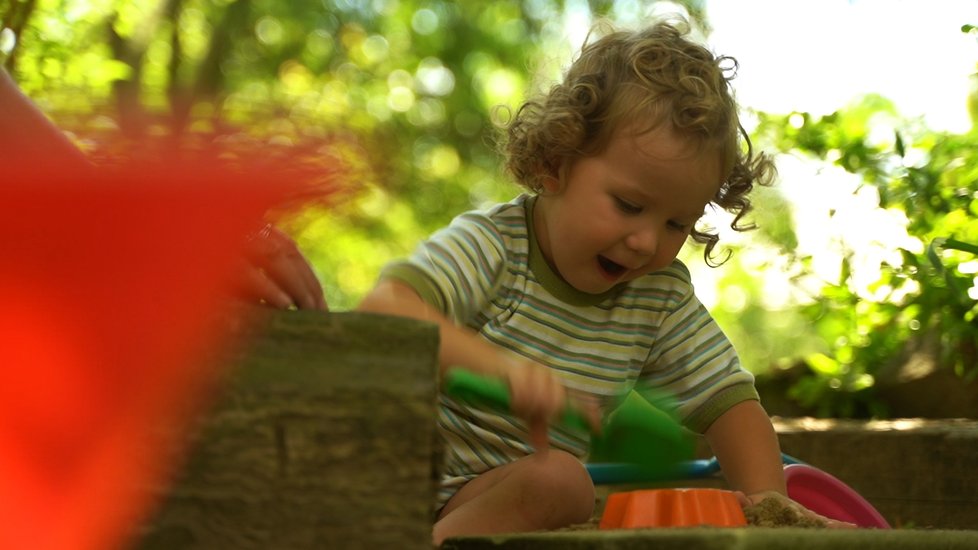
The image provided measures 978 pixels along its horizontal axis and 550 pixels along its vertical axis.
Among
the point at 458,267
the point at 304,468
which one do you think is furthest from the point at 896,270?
the point at 304,468

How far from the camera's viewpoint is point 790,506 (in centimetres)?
174

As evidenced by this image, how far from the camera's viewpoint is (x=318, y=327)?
97 centimetres

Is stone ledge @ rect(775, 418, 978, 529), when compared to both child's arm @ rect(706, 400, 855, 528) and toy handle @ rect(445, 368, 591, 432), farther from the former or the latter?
toy handle @ rect(445, 368, 591, 432)

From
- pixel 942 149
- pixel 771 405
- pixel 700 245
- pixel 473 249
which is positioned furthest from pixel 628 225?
pixel 771 405

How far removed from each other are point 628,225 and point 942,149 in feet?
3.35

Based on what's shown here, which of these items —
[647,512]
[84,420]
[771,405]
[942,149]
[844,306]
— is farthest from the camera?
[771,405]

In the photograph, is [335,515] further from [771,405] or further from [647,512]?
[771,405]

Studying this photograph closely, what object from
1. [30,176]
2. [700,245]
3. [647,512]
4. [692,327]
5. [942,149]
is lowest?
[647,512]

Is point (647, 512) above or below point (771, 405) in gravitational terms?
below

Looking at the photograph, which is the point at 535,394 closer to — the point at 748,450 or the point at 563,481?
the point at 563,481

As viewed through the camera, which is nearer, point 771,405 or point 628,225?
point 628,225

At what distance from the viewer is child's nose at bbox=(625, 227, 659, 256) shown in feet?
6.27

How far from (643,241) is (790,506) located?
0.48 meters

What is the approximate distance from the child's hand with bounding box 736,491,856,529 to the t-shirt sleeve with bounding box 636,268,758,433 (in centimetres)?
21
